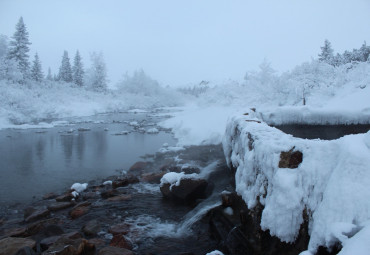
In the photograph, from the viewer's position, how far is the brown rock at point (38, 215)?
22.6 ft

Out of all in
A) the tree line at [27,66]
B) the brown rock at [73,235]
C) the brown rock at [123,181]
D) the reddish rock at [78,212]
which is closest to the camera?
the brown rock at [73,235]

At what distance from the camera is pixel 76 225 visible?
6621 millimetres

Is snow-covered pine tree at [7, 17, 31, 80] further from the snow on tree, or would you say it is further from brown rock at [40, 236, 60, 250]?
brown rock at [40, 236, 60, 250]

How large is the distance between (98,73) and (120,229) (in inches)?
2151

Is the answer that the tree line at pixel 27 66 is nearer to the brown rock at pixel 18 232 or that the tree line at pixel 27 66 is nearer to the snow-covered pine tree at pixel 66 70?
the snow-covered pine tree at pixel 66 70

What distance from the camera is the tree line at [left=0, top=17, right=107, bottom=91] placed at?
33.5 meters

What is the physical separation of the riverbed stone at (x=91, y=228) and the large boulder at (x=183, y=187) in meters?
2.29

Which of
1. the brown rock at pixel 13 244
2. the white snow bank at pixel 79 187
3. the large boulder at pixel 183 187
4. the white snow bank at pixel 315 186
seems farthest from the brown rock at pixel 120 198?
the white snow bank at pixel 315 186

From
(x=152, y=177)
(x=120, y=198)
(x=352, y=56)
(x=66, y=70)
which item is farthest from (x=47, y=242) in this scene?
(x=66, y=70)

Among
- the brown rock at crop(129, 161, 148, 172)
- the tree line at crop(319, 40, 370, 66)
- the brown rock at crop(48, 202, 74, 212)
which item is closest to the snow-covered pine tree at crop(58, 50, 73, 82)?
the tree line at crop(319, 40, 370, 66)

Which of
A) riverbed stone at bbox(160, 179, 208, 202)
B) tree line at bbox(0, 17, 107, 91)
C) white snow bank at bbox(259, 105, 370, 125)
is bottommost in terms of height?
riverbed stone at bbox(160, 179, 208, 202)

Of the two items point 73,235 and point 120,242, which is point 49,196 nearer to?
point 73,235

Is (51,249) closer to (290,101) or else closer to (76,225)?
Answer: (76,225)

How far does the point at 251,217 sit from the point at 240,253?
0.70 meters
